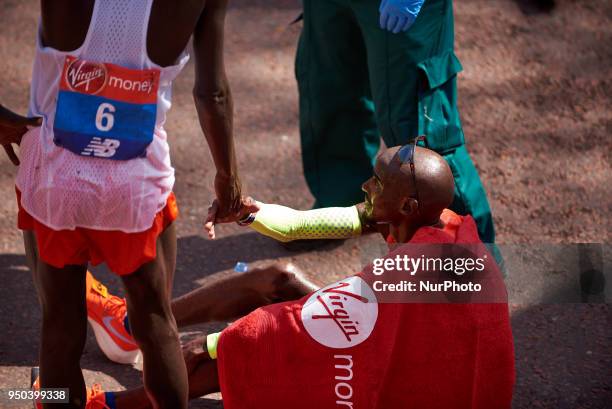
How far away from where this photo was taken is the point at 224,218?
2.87 metres

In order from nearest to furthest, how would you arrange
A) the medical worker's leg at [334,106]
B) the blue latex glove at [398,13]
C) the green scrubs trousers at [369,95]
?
the blue latex glove at [398,13], the green scrubs trousers at [369,95], the medical worker's leg at [334,106]

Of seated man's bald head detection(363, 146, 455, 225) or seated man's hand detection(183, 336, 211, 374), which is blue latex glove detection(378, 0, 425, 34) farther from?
seated man's hand detection(183, 336, 211, 374)

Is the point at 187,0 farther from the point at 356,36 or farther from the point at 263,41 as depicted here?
the point at 263,41

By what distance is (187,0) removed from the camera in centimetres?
240

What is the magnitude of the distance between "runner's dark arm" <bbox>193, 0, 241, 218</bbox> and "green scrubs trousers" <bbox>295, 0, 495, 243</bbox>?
114 centimetres

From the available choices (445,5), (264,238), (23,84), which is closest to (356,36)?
(445,5)

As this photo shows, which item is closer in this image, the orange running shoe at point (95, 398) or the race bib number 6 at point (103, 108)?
the race bib number 6 at point (103, 108)

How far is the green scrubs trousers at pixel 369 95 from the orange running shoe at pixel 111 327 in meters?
1.17

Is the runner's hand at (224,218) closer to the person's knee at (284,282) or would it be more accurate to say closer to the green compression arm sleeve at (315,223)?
the green compression arm sleeve at (315,223)

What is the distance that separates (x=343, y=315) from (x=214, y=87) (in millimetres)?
730

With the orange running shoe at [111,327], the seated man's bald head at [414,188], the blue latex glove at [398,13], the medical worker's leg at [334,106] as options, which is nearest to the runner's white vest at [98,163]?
the seated man's bald head at [414,188]

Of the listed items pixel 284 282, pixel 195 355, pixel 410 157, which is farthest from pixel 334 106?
pixel 195 355

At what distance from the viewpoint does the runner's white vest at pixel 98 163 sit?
2.36 meters

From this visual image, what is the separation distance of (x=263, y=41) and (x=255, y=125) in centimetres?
87
